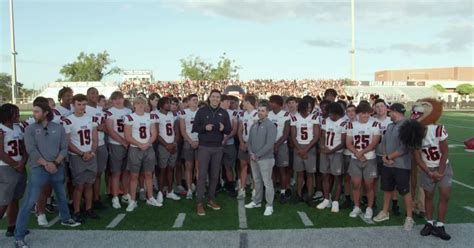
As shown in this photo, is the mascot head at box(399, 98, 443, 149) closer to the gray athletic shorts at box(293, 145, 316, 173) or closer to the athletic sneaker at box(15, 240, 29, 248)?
the gray athletic shorts at box(293, 145, 316, 173)

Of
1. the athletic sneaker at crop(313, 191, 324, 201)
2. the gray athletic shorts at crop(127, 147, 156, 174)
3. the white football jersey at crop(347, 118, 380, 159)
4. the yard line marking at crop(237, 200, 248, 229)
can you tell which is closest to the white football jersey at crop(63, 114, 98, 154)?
the gray athletic shorts at crop(127, 147, 156, 174)

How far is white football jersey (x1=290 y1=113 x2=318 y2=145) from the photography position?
282 inches

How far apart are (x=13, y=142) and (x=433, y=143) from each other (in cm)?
523

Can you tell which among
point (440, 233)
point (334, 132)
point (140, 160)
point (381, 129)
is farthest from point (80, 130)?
point (440, 233)

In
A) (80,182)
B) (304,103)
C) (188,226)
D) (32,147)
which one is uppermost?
(304,103)

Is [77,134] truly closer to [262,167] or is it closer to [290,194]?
[262,167]

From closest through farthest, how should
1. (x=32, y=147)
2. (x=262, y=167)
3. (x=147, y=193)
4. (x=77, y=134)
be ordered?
(x=32, y=147)
(x=77, y=134)
(x=262, y=167)
(x=147, y=193)

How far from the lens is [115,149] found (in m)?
7.13

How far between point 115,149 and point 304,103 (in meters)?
3.13

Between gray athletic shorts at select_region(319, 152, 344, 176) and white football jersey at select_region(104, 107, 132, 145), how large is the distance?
3.25 metres

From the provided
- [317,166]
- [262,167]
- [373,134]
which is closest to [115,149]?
[262,167]

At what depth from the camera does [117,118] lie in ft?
23.6

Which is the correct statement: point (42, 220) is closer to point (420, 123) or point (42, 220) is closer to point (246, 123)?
point (246, 123)

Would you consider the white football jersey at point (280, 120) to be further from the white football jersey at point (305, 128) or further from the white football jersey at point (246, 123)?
the white football jersey at point (246, 123)
